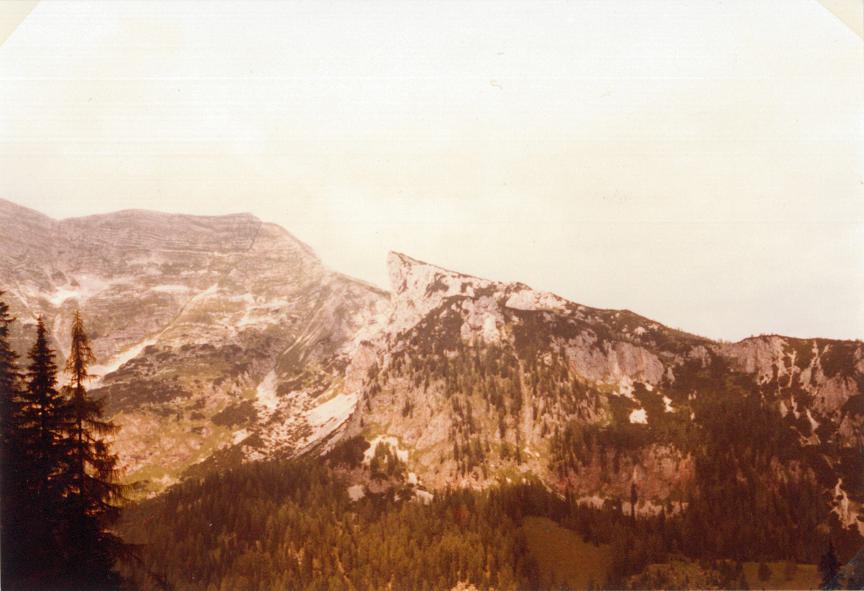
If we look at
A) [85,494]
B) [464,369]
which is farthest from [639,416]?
[85,494]

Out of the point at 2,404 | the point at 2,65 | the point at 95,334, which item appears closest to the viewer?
the point at 2,404

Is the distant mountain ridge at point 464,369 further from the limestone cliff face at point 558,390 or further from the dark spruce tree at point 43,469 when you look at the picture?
the dark spruce tree at point 43,469

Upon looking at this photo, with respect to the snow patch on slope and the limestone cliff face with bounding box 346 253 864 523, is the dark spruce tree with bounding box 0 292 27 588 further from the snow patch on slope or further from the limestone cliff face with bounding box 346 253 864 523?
the snow patch on slope

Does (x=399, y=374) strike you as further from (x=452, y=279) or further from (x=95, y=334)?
(x=95, y=334)

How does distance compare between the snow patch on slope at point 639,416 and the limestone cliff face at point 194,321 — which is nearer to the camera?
the limestone cliff face at point 194,321

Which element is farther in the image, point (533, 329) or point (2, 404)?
point (533, 329)

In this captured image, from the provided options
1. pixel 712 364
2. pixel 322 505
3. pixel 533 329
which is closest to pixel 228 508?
pixel 322 505

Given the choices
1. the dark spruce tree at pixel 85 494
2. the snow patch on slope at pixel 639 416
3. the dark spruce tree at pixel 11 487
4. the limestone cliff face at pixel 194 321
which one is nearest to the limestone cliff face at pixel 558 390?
the snow patch on slope at pixel 639 416
